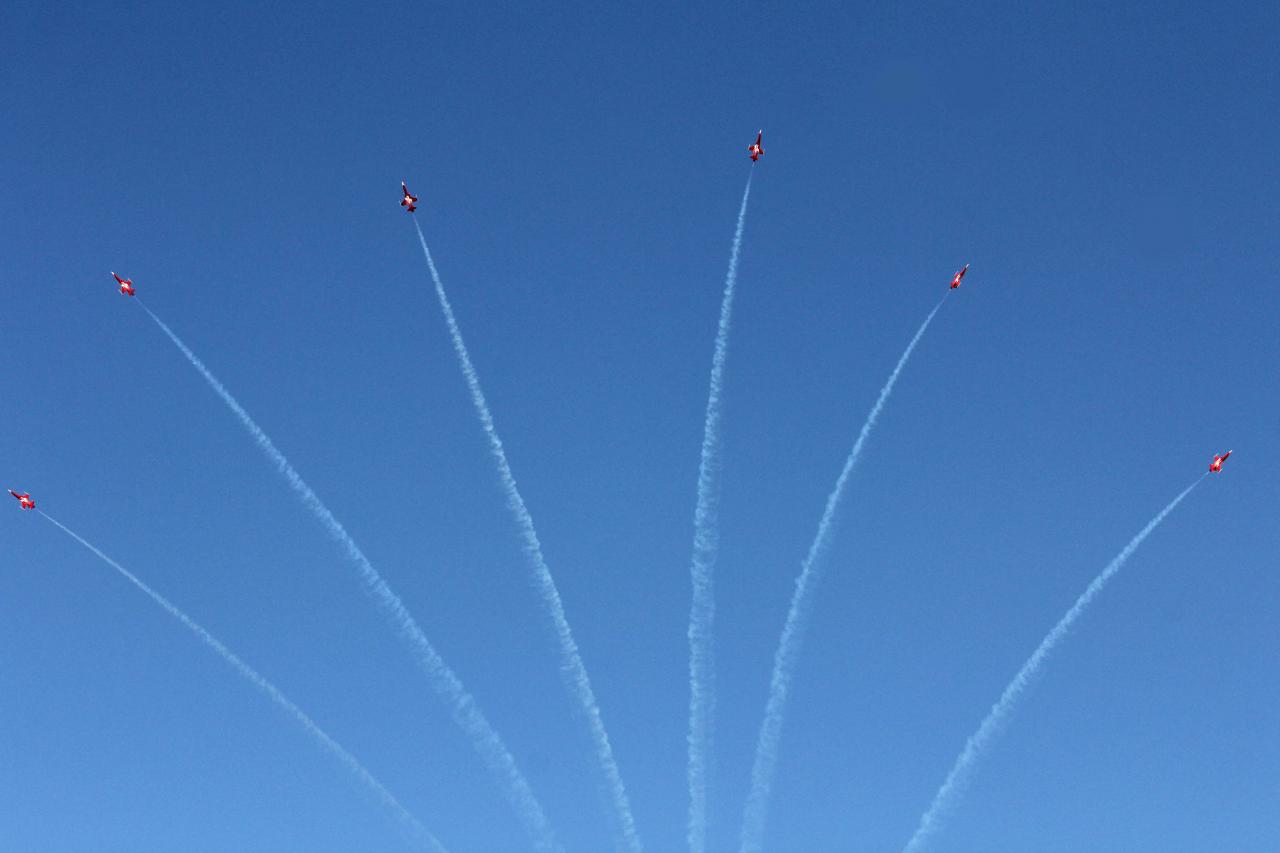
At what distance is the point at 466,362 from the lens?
83000mm

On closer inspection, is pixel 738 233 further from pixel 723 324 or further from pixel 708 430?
pixel 708 430

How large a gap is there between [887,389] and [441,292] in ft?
164

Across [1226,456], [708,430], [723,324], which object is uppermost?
[723,324]

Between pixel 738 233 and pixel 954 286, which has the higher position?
pixel 738 233

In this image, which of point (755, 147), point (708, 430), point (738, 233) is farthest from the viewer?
point (755, 147)

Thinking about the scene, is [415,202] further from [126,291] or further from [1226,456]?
[1226,456]

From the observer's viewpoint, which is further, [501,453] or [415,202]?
→ [415,202]

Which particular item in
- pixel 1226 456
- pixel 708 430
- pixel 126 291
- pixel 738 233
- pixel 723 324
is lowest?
pixel 1226 456

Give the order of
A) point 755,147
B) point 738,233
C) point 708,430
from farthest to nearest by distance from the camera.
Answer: point 755,147, point 738,233, point 708,430

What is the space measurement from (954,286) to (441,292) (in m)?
57.6

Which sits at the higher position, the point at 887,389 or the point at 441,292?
the point at 441,292

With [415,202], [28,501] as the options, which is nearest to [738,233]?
[415,202]

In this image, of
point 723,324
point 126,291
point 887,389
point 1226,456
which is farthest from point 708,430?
point 126,291

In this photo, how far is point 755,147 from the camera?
91.6 metres
